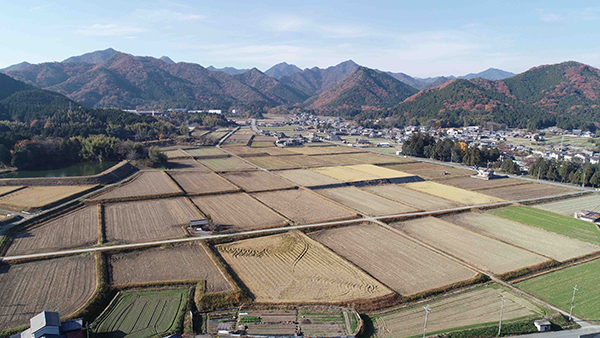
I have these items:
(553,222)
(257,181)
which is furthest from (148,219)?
(553,222)

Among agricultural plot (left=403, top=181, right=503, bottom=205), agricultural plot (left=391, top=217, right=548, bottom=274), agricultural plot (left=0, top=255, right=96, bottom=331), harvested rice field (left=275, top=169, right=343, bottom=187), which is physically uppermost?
harvested rice field (left=275, top=169, right=343, bottom=187)

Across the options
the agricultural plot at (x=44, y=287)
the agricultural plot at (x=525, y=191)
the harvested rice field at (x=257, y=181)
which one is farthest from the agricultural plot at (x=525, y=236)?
the agricultural plot at (x=44, y=287)

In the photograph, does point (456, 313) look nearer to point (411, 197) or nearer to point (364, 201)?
point (364, 201)

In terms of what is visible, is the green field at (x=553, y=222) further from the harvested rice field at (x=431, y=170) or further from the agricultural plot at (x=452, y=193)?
the harvested rice field at (x=431, y=170)

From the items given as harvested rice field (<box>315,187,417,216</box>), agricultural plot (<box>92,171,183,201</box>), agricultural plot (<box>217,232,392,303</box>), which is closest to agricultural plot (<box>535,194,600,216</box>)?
harvested rice field (<box>315,187,417,216</box>)

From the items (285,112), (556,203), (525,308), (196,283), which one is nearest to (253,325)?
(196,283)

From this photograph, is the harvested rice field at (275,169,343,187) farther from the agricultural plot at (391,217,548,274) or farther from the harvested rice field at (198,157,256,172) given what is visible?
the agricultural plot at (391,217,548,274)
